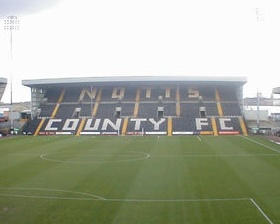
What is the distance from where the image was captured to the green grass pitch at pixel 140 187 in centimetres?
Result: 1396

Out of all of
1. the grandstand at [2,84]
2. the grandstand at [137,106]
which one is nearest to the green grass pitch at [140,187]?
the grandstand at [137,106]

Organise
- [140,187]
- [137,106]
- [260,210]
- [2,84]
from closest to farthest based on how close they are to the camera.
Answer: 1. [260,210]
2. [140,187]
3. [2,84]
4. [137,106]

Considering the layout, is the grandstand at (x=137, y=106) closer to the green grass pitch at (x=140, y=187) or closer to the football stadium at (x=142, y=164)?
the football stadium at (x=142, y=164)

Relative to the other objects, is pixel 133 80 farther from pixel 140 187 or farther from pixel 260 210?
pixel 260 210

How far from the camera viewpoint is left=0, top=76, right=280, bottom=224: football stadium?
14594mm

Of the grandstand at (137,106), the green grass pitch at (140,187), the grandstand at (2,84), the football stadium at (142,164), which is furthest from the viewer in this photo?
the grandstand at (2,84)

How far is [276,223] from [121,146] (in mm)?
23950

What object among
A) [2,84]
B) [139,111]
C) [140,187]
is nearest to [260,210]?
[140,187]

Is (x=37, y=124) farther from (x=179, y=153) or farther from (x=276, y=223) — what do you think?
(x=276, y=223)

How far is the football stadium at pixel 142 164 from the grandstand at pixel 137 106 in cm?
13

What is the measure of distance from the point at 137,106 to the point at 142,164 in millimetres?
32078

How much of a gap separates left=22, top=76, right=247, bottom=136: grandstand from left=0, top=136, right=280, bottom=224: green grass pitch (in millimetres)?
20295

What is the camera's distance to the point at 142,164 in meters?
25.5

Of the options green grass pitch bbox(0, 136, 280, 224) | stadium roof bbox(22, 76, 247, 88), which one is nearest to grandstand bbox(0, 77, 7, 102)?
stadium roof bbox(22, 76, 247, 88)
